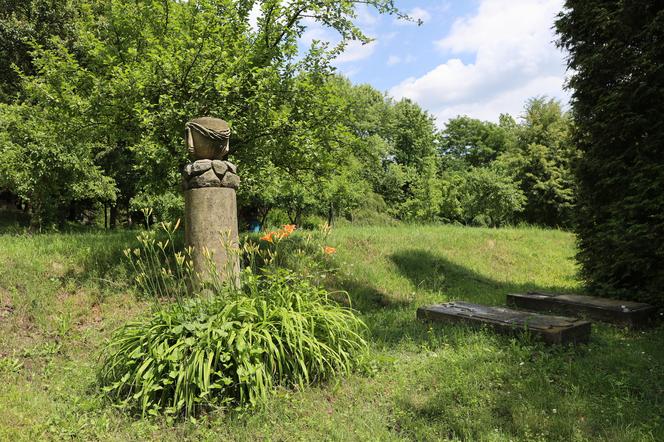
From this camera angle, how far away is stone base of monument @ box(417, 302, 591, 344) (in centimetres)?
500

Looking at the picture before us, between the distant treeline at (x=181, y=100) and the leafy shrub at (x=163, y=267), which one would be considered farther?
the distant treeline at (x=181, y=100)

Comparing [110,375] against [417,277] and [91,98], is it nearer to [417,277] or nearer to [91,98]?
[91,98]

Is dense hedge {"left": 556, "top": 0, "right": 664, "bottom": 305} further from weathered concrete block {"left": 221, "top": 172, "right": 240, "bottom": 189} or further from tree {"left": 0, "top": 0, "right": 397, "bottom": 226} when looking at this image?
weathered concrete block {"left": 221, "top": 172, "right": 240, "bottom": 189}

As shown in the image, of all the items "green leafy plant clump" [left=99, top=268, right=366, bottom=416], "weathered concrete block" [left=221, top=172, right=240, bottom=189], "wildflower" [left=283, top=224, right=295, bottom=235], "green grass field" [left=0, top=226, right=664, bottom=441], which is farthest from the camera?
"wildflower" [left=283, top=224, right=295, bottom=235]

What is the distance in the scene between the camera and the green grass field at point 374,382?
3328mm

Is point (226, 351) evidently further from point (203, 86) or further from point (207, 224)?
point (203, 86)

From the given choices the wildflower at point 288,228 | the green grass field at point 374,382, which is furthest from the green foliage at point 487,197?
the wildflower at point 288,228

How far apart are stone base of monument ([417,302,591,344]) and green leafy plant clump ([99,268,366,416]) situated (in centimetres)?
207

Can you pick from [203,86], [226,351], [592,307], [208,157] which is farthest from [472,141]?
[226,351]

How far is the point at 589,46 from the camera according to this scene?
8367 millimetres

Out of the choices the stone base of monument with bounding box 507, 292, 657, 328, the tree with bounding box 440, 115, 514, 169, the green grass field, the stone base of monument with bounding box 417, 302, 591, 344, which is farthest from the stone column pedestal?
the tree with bounding box 440, 115, 514, 169

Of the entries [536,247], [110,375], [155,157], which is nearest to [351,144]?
[155,157]

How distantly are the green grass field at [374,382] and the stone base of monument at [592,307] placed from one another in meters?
0.31

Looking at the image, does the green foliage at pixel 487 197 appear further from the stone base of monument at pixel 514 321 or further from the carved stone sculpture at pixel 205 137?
the carved stone sculpture at pixel 205 137
